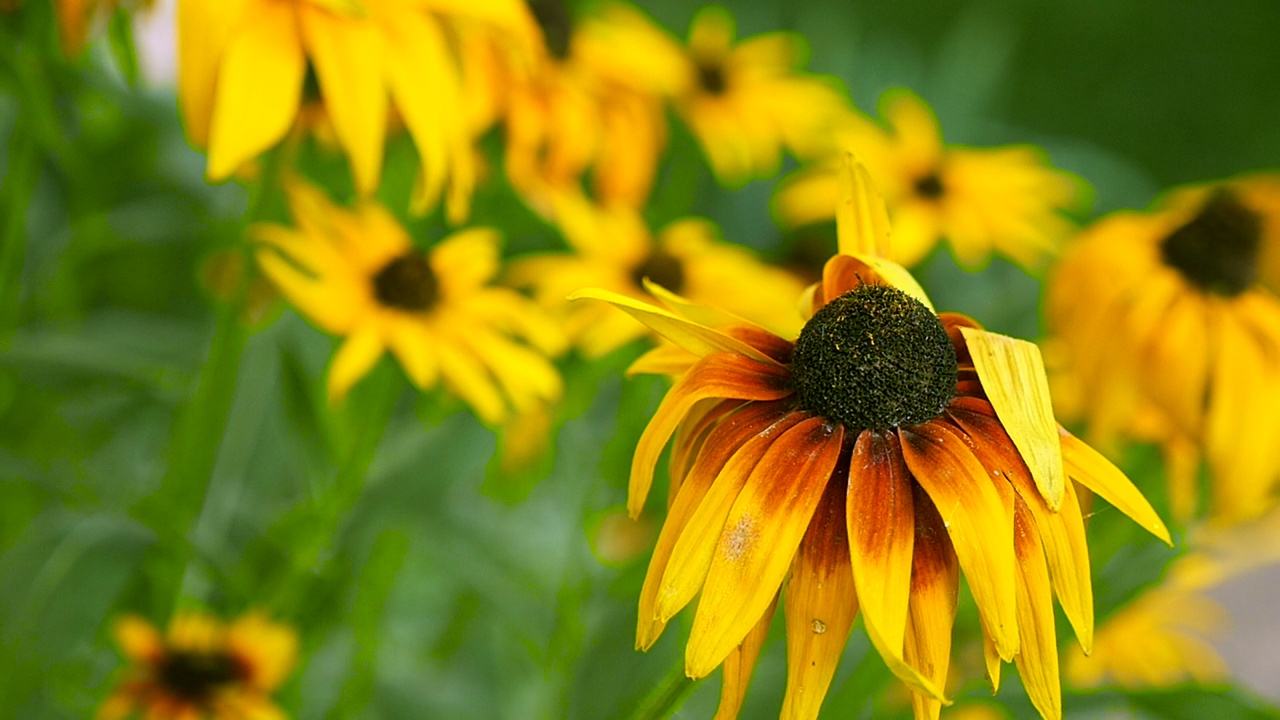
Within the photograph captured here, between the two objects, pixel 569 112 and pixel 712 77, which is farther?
pixel 712 77

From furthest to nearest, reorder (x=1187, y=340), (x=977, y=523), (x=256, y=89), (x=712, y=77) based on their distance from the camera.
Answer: (x=712, y=77) → (x=1187, y=340) → (x=256, y=89) → (x=977, y=523)

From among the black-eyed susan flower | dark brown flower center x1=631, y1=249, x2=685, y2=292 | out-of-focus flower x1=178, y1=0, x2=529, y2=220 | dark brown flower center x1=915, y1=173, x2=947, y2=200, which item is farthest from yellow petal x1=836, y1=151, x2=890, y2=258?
dark brown flower center x1=915, y1=173, x2=947, y2=200

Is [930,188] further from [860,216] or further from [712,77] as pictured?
[860,216]

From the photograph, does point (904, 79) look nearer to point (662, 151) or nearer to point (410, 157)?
point (662, 151)

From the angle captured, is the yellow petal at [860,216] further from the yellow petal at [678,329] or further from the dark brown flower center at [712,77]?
the dark brown flower center at [712,77]

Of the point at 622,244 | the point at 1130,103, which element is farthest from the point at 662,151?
the point at 1130,103

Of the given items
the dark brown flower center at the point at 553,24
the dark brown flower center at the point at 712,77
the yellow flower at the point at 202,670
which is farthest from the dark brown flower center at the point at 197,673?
the dark brown flower center at the point at 712,77

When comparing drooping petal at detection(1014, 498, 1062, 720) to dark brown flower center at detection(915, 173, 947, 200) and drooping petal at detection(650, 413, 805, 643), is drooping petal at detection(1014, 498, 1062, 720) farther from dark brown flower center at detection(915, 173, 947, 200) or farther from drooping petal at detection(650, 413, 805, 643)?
dark brown flower center at detection(915, 173, 947, 200)

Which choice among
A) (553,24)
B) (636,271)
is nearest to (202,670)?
(636,271)
